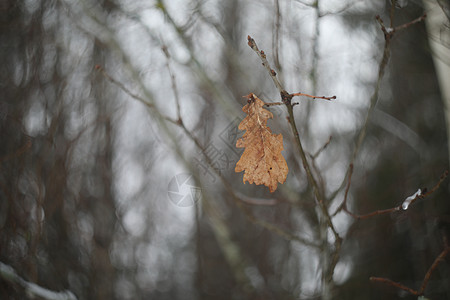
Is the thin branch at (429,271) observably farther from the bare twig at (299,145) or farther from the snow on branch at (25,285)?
the snow on branch at (25,285)

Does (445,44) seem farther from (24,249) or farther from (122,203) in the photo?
(122,203)

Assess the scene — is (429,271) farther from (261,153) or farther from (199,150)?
(199,150)

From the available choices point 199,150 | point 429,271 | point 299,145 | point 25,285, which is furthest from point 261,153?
point 199,150

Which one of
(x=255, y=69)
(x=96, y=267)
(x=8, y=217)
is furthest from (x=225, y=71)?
(x=8, y=217)

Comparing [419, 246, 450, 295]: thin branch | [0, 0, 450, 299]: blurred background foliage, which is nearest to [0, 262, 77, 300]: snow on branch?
[0, 0, 450, 299]: blurred background foliage

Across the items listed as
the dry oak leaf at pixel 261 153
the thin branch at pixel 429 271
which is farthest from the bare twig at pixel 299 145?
the thin branch at pixel 429 271
